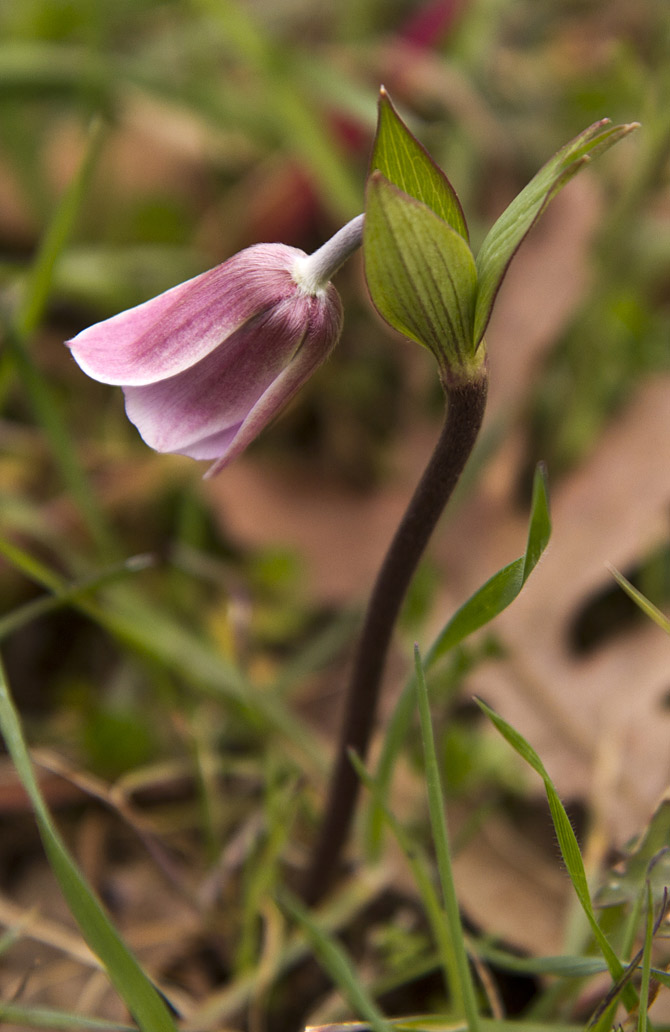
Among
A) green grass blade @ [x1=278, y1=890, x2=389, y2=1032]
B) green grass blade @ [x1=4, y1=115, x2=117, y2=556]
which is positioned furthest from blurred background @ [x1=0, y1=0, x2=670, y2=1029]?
green grass blade @ [x1=278, y1=890, x2=389, y2=1032]

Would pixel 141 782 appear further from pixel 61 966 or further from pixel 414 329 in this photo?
pixel 414 329

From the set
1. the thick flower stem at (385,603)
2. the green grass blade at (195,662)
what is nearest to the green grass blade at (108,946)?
the thick flower stem at (385,603)

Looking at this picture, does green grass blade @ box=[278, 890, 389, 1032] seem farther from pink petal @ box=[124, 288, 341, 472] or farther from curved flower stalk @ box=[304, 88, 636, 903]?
pink petal @ box=[124, 288, 341, 472]

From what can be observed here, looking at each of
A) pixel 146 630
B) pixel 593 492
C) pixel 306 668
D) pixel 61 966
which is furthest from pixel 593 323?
pixel 61 966

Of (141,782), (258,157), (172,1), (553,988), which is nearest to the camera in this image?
(553,988)

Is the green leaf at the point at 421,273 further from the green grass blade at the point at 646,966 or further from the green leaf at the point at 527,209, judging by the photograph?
the green grass blade at the point at 646,966

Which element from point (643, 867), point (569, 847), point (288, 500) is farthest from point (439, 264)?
point (288, 500)

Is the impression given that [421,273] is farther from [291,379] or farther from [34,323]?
[34,323]
